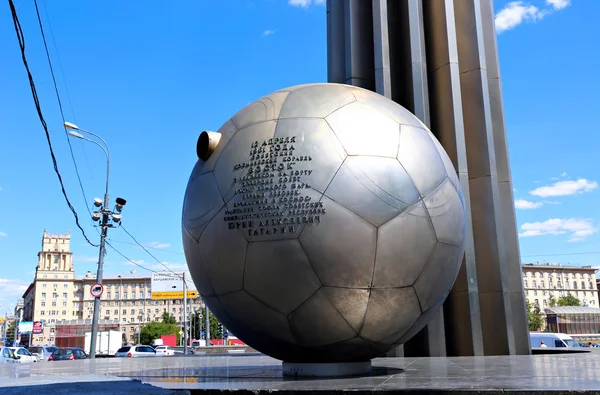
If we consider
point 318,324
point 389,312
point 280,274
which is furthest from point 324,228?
point 389,312

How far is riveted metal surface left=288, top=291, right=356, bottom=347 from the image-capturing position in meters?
5.00

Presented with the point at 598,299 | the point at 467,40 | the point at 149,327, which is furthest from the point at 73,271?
the point at 467,40

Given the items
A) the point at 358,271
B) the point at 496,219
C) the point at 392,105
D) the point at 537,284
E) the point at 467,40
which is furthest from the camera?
the point at 537,284

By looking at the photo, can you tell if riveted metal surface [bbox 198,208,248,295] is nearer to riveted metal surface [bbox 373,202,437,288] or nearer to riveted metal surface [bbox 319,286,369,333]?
riveted metal surface [bbox 319,286,369,333]

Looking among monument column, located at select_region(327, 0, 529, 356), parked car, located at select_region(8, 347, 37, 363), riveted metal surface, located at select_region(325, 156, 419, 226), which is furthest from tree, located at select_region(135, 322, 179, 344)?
riveted metal surface, located at select_region(325, 156, 419, 226)

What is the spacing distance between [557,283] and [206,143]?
13081 cm

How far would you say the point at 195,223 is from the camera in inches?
221

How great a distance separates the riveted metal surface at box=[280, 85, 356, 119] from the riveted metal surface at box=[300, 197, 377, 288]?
3.64ft

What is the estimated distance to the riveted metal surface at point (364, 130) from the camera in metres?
5.25

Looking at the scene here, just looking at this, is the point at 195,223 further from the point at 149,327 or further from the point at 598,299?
the point at 598,299

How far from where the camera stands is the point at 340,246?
16.1 feet

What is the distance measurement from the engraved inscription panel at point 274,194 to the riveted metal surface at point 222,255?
0.10m

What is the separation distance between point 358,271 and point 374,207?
60 cm

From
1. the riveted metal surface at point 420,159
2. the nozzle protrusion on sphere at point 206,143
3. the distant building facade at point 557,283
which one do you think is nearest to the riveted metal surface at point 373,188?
the riveted metal surface at point 420,159
